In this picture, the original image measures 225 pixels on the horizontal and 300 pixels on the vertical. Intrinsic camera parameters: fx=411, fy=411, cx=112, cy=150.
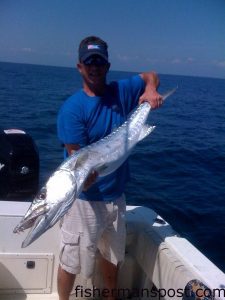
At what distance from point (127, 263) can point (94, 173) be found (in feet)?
4.64

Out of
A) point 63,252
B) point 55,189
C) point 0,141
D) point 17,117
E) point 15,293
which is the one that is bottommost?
point 17,117

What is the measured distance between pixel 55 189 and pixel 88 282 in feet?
5.31

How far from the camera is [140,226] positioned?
3.73m

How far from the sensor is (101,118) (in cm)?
301

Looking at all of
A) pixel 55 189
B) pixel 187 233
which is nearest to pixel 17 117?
pixel 187 233

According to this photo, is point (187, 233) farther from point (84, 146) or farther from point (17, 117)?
point (17, 117)

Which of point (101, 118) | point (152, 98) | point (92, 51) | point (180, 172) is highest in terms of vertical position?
point (92, 51)

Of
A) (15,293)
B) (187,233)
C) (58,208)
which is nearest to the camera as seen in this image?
(58,208)

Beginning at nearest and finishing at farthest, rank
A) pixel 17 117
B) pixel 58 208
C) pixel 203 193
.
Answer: pixel 58 208
pixel 203 193
pixel 17 117

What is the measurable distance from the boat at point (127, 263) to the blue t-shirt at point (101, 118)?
2.09ft

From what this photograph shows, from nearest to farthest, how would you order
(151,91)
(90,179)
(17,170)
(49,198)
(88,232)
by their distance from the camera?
(49,198)
(90,179)
(88,232)
(151,91)
(17,170)

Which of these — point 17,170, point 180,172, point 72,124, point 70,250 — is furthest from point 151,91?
point 180,172

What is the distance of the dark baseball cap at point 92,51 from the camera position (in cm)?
291

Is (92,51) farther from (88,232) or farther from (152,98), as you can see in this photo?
(88,232)
